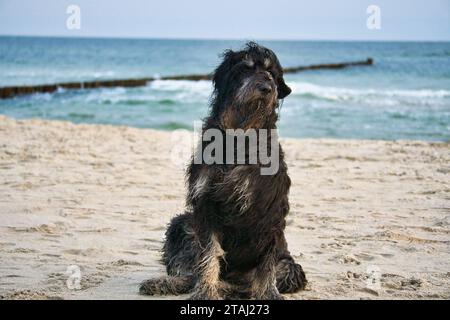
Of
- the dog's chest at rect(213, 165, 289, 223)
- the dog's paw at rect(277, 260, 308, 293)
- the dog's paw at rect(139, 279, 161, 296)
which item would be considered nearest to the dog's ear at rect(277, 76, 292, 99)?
the dog's chest at rect(213, 165, 289, 223)

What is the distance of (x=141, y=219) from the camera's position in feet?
25.4

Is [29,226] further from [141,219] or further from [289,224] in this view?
[289,224]

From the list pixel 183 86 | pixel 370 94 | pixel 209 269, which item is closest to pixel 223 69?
pixel 209 269

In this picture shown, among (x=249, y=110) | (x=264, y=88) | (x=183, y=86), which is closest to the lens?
(x=264, y=88)

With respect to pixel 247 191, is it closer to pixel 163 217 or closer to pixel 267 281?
pixel 267 281

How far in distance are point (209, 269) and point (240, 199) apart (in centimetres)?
60

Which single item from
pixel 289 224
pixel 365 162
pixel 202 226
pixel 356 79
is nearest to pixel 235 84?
pixel 202 226

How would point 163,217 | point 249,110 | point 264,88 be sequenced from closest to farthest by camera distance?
point 264,88, point 249,110, point 163,217

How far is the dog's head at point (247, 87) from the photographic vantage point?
480 cm

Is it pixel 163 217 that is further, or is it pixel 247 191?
pixel 163 217

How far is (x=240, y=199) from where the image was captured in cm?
491

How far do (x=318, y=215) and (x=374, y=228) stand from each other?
87 cm

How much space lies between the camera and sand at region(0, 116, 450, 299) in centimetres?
553

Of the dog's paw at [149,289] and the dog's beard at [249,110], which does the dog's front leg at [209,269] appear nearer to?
the dog's paw at [149,289]
